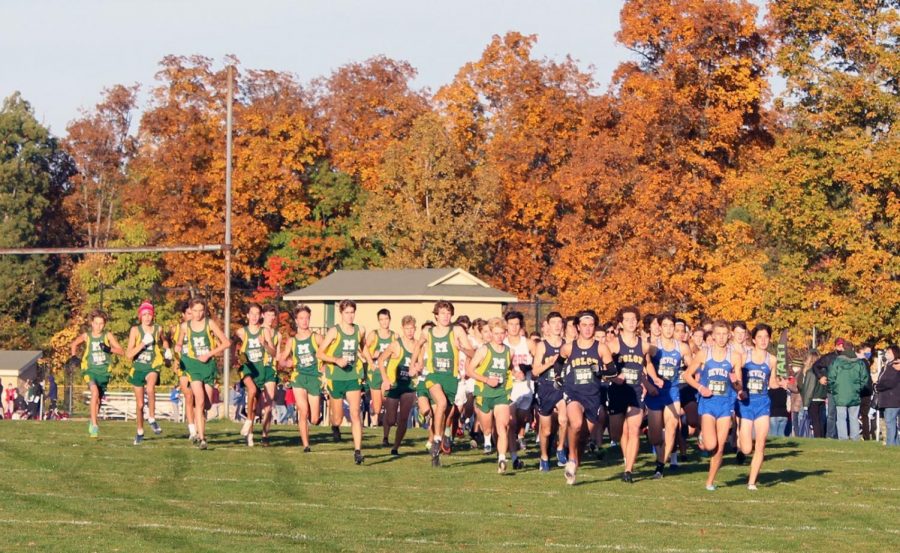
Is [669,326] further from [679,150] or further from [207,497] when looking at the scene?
[679,150]

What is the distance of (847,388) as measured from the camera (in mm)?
30922

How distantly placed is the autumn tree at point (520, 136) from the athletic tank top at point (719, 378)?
156 feet

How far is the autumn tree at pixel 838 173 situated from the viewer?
48.9 m

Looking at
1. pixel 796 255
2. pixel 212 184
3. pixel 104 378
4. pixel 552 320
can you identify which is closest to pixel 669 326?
pixel 552 320

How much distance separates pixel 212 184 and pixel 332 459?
168 ft

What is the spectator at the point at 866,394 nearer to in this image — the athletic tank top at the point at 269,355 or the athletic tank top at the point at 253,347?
the athletic tank top at the point at 269,355

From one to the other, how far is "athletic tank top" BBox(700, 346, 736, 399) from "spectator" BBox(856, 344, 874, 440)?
41.3ft

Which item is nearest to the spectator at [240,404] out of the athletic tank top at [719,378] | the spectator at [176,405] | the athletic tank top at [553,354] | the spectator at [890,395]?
the spectator at [176,405]

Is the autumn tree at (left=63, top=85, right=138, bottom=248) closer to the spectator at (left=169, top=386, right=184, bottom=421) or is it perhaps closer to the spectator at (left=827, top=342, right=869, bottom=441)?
the spectator at (left=169, top=386, right=184, bottom=421)

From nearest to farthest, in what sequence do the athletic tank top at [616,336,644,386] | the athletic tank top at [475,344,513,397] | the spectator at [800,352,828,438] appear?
the athletic tank top at [616,336,644,386], the athletic tank top at [475,344,513,397], the spectator at [800,352,828,438]

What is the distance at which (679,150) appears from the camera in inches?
2256

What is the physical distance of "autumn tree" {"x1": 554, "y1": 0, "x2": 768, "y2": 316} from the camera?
185 feet

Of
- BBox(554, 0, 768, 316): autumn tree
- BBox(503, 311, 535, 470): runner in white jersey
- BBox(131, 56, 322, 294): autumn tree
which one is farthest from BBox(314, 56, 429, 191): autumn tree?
BBox(503, 311, 535, 470): runner in white jersey

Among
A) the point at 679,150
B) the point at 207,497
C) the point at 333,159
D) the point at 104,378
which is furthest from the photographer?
the point at 333,159
